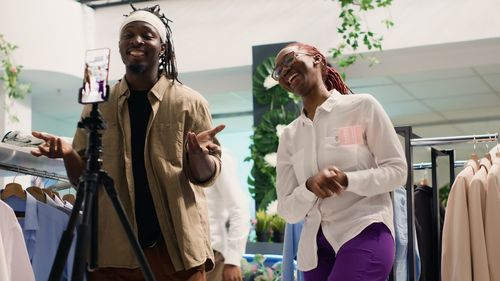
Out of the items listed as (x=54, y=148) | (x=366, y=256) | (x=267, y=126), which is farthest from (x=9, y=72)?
(x=366, y=256)

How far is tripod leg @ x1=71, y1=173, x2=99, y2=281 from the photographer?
1.28 m

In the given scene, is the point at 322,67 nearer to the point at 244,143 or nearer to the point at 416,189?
the point at 416,189

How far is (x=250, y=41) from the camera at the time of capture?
677 centimetres

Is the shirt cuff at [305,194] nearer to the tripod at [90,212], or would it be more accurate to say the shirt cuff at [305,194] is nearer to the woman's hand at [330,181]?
the woman's hand at [330,181]

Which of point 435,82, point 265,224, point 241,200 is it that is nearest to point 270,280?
point 241,200

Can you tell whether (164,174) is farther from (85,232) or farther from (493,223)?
(493,223)

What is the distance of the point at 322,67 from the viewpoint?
237 cm

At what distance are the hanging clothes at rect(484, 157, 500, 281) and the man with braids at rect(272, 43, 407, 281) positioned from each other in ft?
2.34

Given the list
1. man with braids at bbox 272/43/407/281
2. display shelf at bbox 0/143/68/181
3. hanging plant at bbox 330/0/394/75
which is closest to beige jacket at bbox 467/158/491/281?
man with braids at bbox 272/43/407/281

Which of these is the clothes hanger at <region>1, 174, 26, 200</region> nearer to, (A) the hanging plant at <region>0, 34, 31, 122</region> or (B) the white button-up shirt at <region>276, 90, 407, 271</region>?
(B) the white button-up shirt at <region>276, 90, 407, 271</region>

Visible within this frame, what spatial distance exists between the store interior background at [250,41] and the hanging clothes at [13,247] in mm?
4571

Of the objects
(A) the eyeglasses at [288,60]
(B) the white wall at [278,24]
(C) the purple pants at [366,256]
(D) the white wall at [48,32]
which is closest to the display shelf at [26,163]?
(A) the eyeglasses at [288,60]

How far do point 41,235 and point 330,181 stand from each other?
1.12 m

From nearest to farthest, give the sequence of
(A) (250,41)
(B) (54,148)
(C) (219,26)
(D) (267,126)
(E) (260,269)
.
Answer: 1. (B) (54,148)
2. (E) (260,269)
3. (D) (267,126)
4. (A) (250,41)
5. (C) (219,26)
